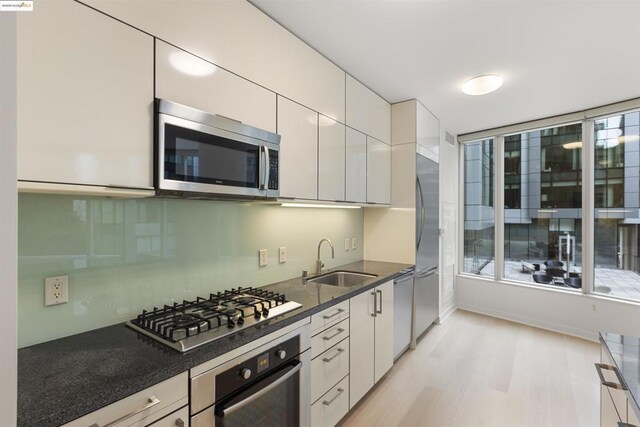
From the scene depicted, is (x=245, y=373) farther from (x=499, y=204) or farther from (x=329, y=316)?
(x=499, y=204)

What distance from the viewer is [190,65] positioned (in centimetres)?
138

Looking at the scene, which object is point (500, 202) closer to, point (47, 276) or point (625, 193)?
point (625, 193)

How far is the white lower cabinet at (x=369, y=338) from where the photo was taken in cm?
209

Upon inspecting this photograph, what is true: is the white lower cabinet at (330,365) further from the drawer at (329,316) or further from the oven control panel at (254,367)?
the oven control panel at (254,367)

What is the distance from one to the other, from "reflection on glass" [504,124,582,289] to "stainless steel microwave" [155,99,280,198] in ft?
12.8

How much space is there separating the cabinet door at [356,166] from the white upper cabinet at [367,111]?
100mm

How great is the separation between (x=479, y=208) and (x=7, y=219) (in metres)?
4.98

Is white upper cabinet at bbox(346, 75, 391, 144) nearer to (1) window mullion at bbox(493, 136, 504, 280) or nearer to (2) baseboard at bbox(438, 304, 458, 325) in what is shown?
(1) window mullion at bbox(493, 136, 504, 280)

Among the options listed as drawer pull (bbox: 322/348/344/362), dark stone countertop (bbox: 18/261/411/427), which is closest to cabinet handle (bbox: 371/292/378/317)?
drawer pull (bbox: 322/348/344/362)

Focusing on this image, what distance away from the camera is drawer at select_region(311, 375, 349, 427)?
173 cm

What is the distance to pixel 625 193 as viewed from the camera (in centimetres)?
336

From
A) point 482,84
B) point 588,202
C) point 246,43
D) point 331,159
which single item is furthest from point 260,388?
point 588,202

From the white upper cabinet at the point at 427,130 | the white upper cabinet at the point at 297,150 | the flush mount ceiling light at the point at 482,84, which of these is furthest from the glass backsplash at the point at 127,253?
the flush mount ceiling light at the point at 482,84

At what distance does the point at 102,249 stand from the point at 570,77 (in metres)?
3.74
